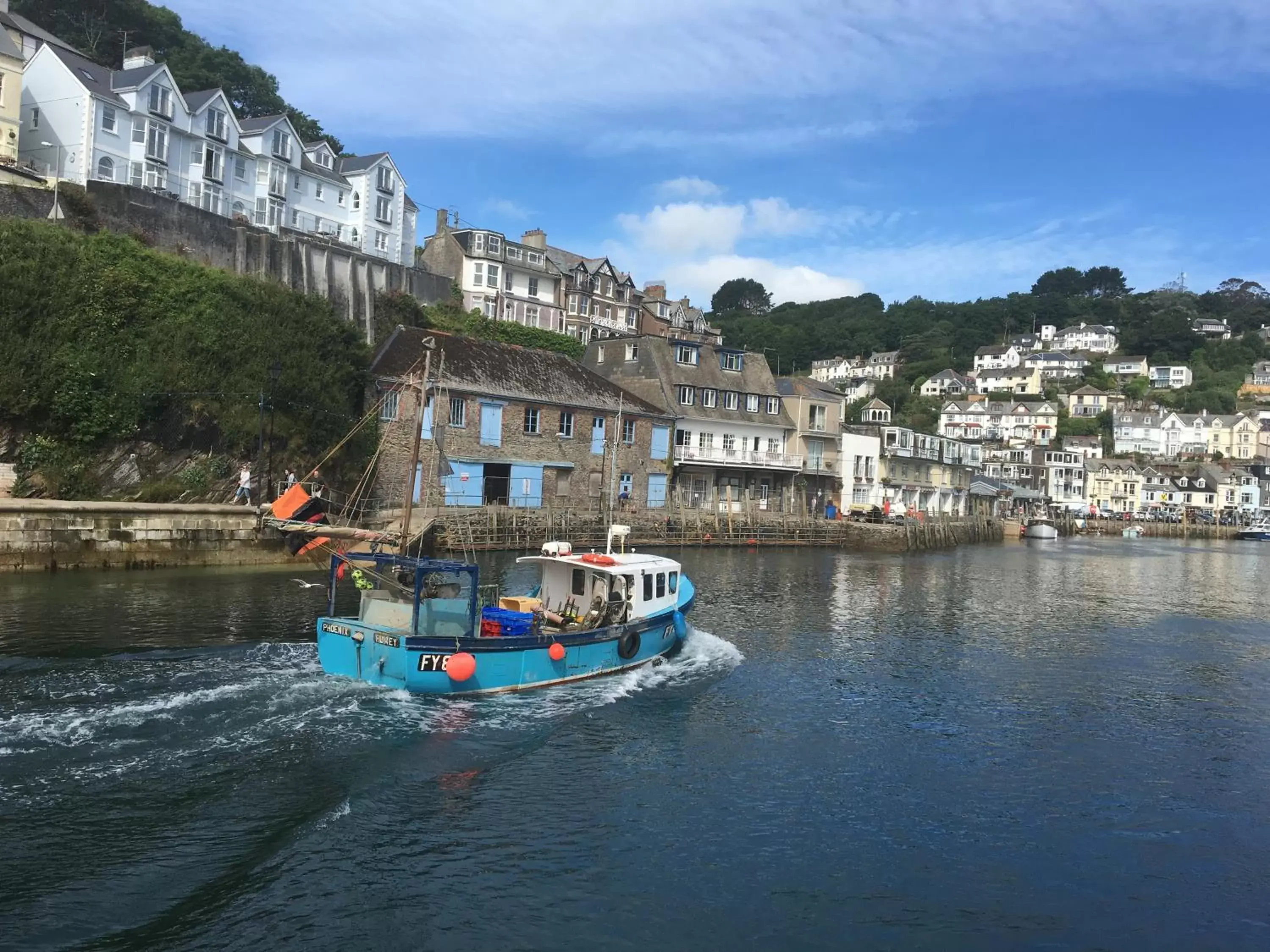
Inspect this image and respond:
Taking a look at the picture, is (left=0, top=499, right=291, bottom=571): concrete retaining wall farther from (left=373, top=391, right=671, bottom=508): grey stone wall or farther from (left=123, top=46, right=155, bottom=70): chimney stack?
(left=123, top=46, right=155, bottom=70): chimney stack

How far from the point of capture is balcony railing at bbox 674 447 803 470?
6266 centimetres

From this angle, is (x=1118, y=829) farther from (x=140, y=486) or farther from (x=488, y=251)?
(x=488, y=251)

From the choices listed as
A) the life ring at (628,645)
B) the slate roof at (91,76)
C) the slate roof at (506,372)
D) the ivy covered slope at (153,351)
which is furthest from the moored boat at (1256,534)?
the slate roof at (91,76)

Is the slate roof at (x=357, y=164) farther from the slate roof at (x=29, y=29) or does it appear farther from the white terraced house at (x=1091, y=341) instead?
the white terraced house at (x=1091, y=341)

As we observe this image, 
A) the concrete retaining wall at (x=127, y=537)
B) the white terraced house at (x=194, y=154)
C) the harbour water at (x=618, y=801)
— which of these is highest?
the white terraced house at (x=194, y=154)

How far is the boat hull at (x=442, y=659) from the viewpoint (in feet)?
59.1

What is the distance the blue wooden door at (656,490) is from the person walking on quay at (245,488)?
27.0 m

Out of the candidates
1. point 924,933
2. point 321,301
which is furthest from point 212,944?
point 321,301

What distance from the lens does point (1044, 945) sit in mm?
11086

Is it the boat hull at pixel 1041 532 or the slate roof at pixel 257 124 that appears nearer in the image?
the slate roof at pixel 257 124

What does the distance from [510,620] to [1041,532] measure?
84513 mm

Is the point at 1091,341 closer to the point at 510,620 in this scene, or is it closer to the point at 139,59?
the point at 139,59

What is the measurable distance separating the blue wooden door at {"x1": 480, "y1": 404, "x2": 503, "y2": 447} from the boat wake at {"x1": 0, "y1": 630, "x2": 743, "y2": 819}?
28.1 metres

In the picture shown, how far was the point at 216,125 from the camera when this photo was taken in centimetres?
5997
